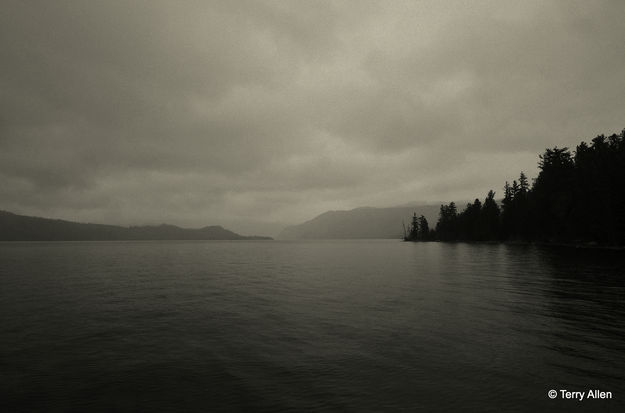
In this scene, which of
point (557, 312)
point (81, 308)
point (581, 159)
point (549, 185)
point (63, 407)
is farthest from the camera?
point (549, 185)

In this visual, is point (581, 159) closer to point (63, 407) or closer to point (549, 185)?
point (549, 185)

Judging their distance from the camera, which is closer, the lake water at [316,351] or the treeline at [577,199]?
the lake water at [316,351]

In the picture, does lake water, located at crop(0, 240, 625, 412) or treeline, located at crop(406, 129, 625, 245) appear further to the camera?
treeline, located at crop(406, 129, 625, 245)

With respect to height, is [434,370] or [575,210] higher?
[575,210]

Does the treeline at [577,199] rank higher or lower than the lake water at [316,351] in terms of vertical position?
higher

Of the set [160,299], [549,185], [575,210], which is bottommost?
[160,299]

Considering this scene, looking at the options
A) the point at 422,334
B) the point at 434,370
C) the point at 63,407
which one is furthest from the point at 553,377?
the point at 63,407

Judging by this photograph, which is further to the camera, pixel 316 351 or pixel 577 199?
pixel 577 199

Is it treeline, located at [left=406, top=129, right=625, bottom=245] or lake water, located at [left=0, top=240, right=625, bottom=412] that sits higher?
treeline, located at [left=406, top=129, right=625, bottom=245]

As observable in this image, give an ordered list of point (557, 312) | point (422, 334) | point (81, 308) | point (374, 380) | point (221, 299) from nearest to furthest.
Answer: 1. point (374, 380)
2. point (422, 334)
3. point (557, 312)
4. point (81, 308)
5. point (221, 299)

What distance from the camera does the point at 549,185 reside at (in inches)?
5404

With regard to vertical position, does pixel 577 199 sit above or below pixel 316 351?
above

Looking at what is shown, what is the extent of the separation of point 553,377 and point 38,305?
43791mm

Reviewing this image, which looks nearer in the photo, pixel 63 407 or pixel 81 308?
pixel 63 407
